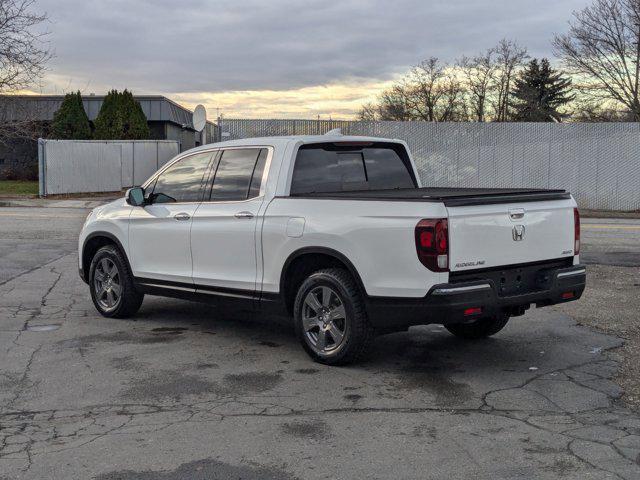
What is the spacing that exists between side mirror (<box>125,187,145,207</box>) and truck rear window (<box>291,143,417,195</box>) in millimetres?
1887

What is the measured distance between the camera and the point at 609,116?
37312 millimetres

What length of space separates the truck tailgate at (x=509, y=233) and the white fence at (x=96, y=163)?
24.3 metres

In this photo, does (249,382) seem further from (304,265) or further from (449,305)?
(449,305)

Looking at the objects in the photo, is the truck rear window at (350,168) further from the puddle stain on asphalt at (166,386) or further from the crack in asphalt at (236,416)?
the crack in asphalt at (236,416)

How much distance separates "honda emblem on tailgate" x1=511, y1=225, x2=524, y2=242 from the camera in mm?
5824

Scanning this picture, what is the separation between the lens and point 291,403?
513cm

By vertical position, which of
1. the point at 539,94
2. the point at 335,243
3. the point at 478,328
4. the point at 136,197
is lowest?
the point at 478,328

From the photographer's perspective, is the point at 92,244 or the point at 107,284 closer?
the point at 107,284

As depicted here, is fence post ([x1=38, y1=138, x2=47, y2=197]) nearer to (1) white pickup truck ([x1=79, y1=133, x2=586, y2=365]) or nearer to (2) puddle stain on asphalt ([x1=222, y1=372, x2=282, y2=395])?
(1) white pickup truck ([x1=79, y1=133, x2=586, y2=365])

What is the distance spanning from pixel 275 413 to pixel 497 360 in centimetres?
229

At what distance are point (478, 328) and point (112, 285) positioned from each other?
12.6 ft

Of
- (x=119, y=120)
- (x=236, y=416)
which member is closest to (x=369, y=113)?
(x=119, y=120)

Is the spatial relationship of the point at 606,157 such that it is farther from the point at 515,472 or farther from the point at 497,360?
the point at 515,472

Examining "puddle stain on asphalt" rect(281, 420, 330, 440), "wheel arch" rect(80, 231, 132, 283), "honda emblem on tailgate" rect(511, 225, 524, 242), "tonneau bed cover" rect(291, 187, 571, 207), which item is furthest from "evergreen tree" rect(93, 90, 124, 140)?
"puddle stain on asphalt" rect(281, 420, 330, 440)
